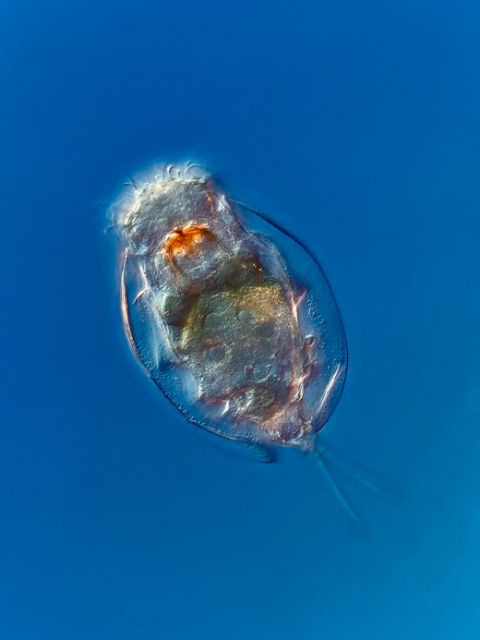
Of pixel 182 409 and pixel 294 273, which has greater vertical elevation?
pixel 294 273

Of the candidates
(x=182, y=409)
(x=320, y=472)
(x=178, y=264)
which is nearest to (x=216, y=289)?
(x=178, y=264)

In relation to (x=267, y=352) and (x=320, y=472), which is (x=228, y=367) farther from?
(x=320, y=472)

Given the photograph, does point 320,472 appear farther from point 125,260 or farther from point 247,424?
point 125,260

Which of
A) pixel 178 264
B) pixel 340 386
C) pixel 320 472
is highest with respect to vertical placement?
pixel 178 264

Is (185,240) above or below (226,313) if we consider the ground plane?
above

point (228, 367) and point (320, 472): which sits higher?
point (228, 367)

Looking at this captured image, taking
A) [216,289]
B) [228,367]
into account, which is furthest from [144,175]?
[228,367]
